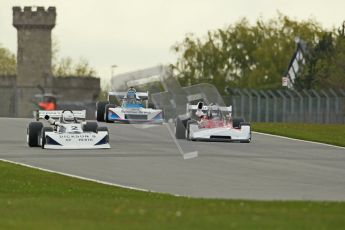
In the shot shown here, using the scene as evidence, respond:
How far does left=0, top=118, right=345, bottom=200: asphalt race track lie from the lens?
91.1 feet

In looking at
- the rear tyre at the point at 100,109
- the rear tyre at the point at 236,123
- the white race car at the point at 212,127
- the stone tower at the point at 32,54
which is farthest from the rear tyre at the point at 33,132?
the stone tower at the point at 32,54

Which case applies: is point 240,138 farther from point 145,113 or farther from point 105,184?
point 105,184

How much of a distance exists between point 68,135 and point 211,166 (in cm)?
667

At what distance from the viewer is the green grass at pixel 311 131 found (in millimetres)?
48688

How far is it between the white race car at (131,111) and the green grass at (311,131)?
14.6ft

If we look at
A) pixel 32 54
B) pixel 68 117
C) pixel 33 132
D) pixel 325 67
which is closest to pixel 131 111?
pixel 68 117

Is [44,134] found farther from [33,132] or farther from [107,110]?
[107,110]

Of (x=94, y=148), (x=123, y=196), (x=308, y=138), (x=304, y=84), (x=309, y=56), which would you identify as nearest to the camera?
(x=123, y=196)

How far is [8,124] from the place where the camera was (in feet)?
177

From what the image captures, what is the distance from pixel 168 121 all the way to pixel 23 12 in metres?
78.0

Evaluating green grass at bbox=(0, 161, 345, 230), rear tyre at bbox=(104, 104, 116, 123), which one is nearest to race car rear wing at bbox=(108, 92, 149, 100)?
rear tyre at bbox=(104, 104, 116, 123)

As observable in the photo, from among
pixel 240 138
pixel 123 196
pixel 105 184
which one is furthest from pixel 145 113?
pixel 123 196

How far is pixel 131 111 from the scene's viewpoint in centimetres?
5284

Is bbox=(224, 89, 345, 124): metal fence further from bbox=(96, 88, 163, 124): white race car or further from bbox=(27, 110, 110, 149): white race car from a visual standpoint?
bbox=(27, 110, 110, 149): white race car
